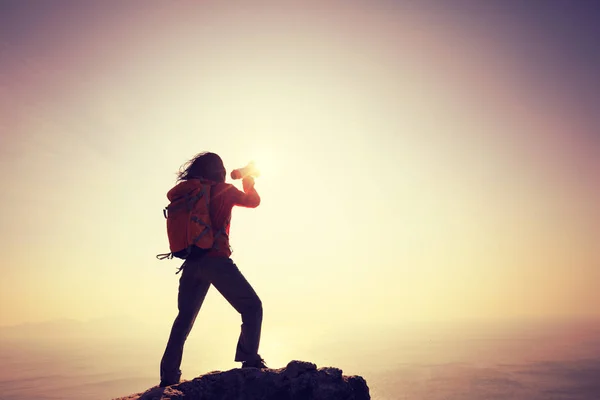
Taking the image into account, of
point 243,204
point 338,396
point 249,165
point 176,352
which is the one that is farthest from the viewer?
point 249,165

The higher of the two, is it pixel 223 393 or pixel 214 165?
pixel 214 165

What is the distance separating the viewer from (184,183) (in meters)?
4.86

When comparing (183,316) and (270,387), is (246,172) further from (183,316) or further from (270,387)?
(270,387)

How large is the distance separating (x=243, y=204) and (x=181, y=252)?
108cm

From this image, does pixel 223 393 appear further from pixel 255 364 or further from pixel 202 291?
pixel 202 291

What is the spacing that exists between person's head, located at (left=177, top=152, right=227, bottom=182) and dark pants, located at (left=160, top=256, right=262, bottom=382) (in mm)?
1269

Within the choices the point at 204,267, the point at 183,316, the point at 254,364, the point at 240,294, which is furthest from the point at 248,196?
the point at 254,364

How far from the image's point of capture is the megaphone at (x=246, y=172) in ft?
17.7

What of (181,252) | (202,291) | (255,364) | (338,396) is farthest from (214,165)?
(338,396)

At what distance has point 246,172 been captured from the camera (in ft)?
Result: 17.8

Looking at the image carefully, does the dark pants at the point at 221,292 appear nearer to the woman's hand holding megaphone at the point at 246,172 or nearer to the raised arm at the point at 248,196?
the raised arm at the point at 248,196

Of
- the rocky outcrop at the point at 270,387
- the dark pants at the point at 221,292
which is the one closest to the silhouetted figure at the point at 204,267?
the dark pants at the point at 221,292

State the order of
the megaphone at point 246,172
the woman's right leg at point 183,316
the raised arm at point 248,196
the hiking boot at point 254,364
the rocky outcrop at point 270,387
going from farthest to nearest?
the megaphone at point 246,172
the raised arm at point 248,196
the hiking boot at point 254,364
the woman's right leg at point 183,316
the rocky outcrop at point 270,387

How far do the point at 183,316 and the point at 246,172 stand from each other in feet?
7.46
